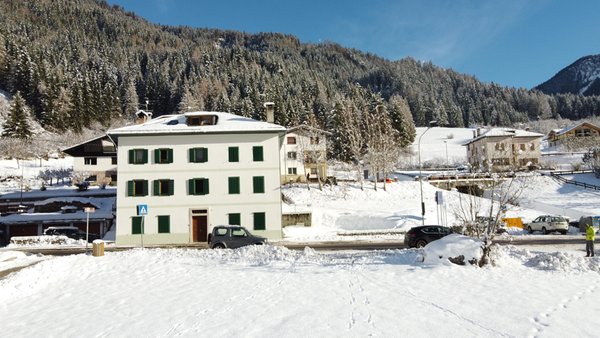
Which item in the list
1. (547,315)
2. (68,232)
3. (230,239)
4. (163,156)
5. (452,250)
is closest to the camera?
(547,315)

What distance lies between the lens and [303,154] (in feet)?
177

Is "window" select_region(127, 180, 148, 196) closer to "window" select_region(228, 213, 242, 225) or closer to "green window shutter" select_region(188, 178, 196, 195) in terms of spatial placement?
"green window shutter" select_region(188, 178, 196, 195)

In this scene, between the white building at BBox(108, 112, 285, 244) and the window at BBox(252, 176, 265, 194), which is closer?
the white building at BBox(108, 112, 285, 244)

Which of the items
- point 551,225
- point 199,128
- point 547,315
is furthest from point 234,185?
point 551,225

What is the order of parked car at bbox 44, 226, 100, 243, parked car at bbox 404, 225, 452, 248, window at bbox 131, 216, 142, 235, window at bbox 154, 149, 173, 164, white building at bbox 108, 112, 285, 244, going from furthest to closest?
parked car at bbox 44, 226, 100, 243 < window at bbox 154, 149, 173, 164 < white building at bbox 108, 112, 285, 244 < window at bbox 131, 216, 142, 235 < parked car at bbox 404, 225, 452, 248

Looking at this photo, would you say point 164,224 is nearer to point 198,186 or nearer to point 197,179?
point 198,186

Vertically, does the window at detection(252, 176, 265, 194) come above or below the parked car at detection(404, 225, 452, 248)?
above

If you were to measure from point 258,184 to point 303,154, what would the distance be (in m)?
23.0

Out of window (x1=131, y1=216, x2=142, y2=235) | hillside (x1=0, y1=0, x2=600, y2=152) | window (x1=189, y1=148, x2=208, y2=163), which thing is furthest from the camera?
hillside (x1=0, y1=0, x2=600, y2=152)

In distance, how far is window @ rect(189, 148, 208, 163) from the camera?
Result: 104 feet

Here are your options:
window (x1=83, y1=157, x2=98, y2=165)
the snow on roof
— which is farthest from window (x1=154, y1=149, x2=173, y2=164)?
window (x1=83, y1=157, x2=98, y2=165)

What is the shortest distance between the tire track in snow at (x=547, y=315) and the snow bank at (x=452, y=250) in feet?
12.1

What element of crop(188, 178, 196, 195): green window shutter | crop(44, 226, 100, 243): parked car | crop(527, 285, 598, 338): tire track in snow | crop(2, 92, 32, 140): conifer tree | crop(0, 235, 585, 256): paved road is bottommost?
crop(0, 235, 585, 256): paved road

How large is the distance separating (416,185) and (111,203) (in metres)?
34.9
